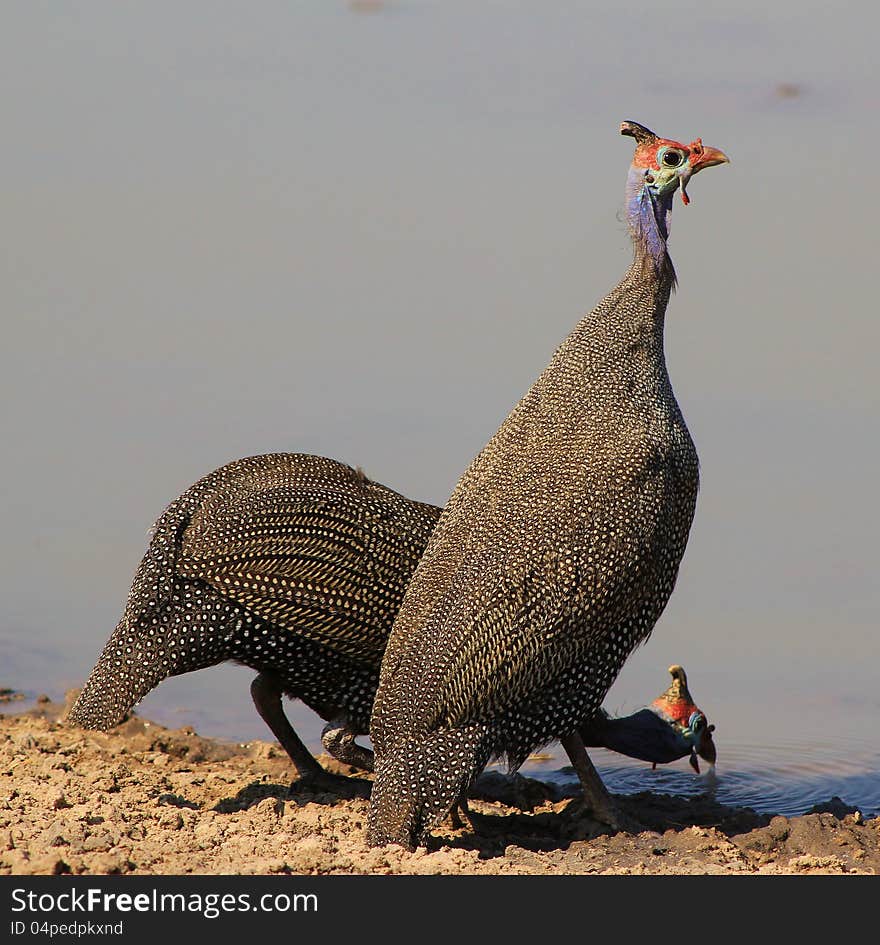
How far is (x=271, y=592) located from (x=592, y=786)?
1.77m

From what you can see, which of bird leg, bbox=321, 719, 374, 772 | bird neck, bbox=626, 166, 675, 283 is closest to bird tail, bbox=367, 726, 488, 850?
bird leg, bbox=321, 719, 374, 772

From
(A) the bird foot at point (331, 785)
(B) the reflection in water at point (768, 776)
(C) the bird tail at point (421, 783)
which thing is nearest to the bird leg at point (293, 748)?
(A) the bird foot at point (331, 785)

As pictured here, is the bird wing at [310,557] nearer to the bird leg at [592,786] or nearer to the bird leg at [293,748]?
the bird leg at [293,748]

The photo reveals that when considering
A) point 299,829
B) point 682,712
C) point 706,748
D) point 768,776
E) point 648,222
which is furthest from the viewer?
point 768,776

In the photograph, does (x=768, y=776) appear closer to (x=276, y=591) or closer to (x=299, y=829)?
(x=299, y=829)

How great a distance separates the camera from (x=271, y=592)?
800 centimetres

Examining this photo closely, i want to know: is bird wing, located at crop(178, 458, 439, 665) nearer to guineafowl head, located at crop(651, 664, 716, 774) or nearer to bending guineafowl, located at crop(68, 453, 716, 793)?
bending guineafowl, located at crop(68, 453, 716, 793)

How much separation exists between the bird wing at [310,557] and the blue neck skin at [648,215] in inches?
72.3

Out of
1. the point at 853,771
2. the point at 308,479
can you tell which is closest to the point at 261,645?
the point at 308,479

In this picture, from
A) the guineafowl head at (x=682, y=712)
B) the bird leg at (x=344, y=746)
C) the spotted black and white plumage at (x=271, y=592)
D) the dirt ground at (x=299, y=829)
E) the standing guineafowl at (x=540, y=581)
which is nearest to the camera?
the dirt ground at (x=299, y=829)

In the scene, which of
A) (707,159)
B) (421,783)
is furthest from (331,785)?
(707,159)

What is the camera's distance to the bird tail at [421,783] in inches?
278

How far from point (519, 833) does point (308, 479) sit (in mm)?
2044

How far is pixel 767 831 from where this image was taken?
25.5ft
